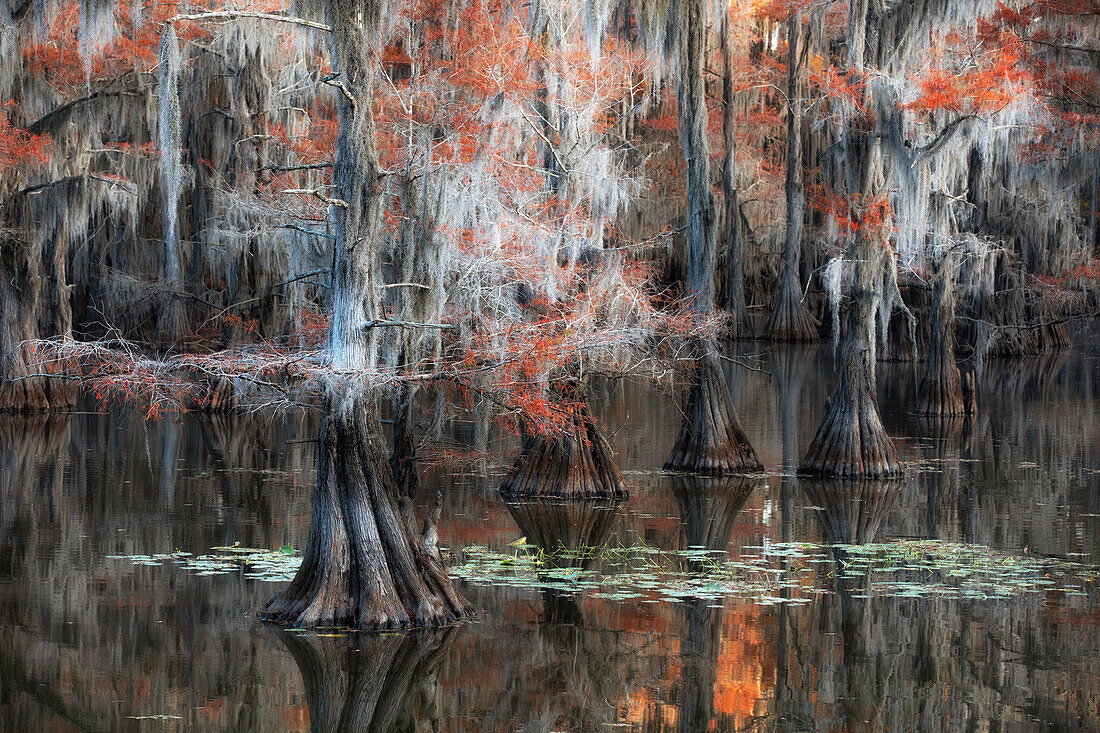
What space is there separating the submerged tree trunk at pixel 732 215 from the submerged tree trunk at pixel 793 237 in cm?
105

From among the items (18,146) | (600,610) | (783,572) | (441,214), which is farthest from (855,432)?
(18,146)

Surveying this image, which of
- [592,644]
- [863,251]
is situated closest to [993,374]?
[863,251]

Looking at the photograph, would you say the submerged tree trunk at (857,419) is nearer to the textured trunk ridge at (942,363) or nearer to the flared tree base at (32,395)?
the textured trunk ridge at (942,363)

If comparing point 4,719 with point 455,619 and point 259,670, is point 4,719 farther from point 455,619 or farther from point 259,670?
point 455,619

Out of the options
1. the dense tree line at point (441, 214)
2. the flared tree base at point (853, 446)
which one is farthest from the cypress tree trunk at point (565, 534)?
the flared tree base at point (853, 446)

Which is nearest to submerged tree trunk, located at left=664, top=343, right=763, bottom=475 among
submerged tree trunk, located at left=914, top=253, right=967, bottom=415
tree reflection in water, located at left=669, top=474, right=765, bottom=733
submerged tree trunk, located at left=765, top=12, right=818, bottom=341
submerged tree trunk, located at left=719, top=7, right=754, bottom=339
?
tree reflection in water, located at left=669, top=474, right=765, bottom=733

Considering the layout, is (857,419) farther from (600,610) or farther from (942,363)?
(942,363)

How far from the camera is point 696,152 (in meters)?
15.3

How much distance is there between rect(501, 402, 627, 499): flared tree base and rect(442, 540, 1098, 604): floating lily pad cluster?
94.9 inches

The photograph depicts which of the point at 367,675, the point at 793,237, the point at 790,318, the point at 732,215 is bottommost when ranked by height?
the point at 367,675

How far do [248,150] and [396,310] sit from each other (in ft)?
33.8

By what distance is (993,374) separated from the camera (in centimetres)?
3005

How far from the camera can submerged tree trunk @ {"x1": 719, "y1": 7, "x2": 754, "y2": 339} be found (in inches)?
1362

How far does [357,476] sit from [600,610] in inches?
73.9
